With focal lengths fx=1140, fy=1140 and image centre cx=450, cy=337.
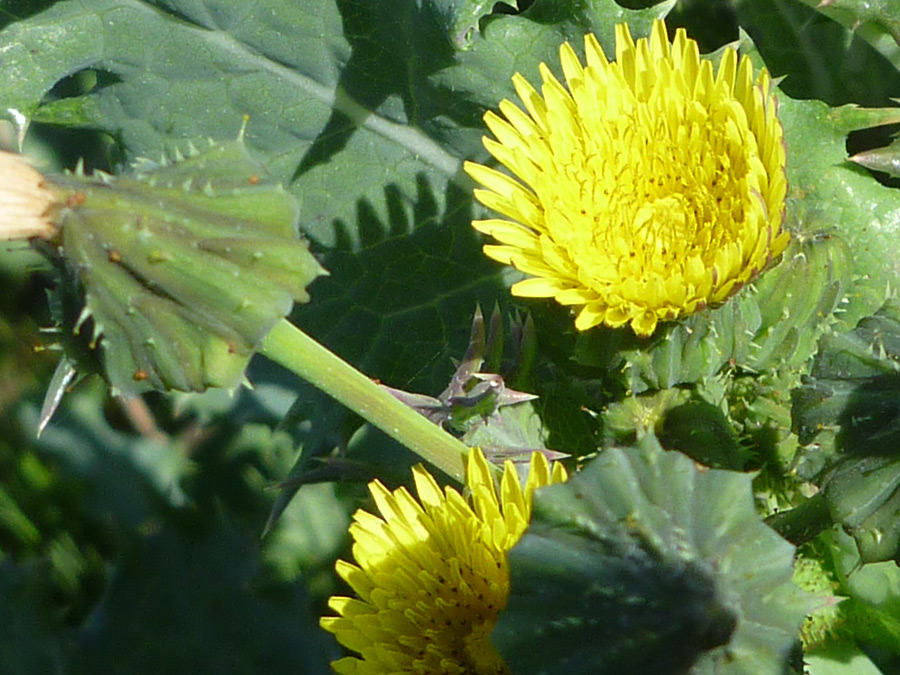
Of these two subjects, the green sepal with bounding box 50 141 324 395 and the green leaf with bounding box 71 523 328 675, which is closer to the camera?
the green sepal with bounding box 50 141 324 395

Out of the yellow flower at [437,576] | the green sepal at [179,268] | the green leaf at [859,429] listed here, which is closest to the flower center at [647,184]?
the green leaf at [859,429]

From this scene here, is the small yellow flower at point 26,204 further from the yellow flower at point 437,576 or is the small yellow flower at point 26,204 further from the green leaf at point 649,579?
the green leaf at point 649,579

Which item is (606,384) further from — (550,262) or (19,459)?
(19,459)

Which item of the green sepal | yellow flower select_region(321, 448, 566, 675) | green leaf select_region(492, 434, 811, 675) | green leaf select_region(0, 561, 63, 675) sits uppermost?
the green sepal

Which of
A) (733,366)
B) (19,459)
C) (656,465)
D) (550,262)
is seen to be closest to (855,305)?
(733,366)

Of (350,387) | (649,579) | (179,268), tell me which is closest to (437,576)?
Answer: (350,387)

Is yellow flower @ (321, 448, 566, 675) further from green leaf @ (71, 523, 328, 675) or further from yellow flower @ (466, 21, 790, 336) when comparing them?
green leaf @ (71, 523, 328, 675)

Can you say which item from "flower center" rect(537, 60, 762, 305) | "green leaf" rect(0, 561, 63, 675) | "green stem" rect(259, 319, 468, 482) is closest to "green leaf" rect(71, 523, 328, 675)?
"green leaf" rect(0, 561, 63, 675)
